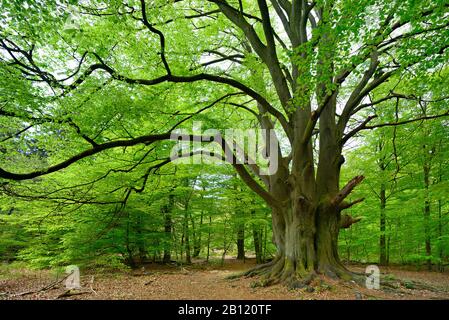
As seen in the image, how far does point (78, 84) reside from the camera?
15.8 feet

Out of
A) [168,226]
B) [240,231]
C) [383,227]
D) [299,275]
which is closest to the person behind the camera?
[299,275]

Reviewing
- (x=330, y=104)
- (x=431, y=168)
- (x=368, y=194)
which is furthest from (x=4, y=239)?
(x=431, y=168)

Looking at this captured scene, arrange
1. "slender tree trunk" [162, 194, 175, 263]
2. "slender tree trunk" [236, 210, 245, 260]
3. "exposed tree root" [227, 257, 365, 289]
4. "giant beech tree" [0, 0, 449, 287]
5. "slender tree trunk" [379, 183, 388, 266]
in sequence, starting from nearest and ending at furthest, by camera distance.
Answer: "giant beech tree" [0, 0, 449, 287]
"exposed tree root" [227, 257, 365, 289]
"slender tree trunk" [379, 183, 388, 266]
"slender tree trunk" [162, 194, 175, 263]
"slender tree trunk" [236, 210, 245, 260]

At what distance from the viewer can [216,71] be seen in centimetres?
824

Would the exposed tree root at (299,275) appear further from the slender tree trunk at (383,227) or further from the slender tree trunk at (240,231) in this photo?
the slender tree trunk at (383,227)

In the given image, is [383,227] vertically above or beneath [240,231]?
above

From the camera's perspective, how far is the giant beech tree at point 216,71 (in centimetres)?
393

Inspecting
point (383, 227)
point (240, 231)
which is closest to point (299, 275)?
point (383, 227)

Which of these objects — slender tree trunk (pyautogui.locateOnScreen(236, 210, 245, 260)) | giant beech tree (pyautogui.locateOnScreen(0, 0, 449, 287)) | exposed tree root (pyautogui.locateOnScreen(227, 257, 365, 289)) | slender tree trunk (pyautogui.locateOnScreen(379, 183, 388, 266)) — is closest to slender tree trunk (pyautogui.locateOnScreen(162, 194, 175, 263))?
slender tree trunk (pyautogui.locateOnScreen(236, 210, 245, 260))

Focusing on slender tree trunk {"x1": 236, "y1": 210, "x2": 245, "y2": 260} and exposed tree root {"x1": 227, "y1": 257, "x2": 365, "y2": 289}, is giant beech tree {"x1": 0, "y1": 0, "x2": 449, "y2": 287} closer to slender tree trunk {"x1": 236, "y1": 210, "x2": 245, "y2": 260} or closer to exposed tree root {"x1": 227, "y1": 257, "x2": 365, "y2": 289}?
exposed tree root {"x1": 227, "y1": 257, "x2": 365, "y2": 289}

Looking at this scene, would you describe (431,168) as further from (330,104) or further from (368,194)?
(330,104)

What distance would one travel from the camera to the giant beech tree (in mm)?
3926

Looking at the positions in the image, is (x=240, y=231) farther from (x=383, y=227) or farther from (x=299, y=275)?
(x=299, y=275)

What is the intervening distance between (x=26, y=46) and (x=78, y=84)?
3.06 feet
